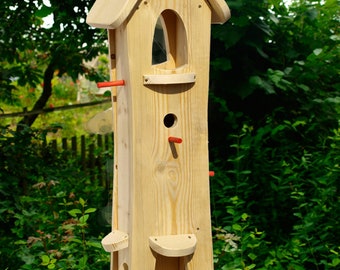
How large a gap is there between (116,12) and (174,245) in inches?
40.7

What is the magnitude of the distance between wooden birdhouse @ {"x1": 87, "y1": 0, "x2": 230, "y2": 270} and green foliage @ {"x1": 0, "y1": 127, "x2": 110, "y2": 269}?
761mm

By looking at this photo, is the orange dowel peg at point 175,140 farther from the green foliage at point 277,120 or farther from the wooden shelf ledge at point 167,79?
the green foliage at point 277,120

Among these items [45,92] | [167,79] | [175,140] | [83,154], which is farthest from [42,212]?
[167,79]

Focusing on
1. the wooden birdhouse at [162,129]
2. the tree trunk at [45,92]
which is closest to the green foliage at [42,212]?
the tree trunk at [45,92]

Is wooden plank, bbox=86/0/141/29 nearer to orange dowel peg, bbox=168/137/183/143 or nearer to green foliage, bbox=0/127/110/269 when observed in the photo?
orange dowel peg, bbox=168/137/183/143

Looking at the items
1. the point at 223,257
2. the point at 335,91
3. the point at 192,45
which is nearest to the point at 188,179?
the point at 192,45

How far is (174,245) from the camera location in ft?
9.04

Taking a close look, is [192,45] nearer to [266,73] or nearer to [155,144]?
[155,144]

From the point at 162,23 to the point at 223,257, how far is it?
66.4 inches

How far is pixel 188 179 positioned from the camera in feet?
9.31

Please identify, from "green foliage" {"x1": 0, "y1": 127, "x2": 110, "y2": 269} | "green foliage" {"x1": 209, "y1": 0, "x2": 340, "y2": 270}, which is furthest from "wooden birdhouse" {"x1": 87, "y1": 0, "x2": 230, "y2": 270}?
"green foliage" {"x1": 209, "y1": 0, "x2": 340, "y2": 270}

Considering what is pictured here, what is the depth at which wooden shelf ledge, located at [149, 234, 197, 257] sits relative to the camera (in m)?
2.73

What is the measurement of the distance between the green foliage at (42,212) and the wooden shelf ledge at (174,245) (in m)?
0.80

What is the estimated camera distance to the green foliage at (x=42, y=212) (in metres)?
3.77
